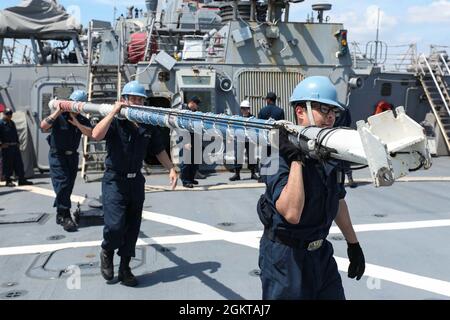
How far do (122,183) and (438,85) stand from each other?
10.5 m

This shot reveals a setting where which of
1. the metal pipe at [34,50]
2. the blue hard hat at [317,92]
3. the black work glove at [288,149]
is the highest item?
the metal pipe at [34,50]

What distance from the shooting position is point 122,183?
3.96 meters

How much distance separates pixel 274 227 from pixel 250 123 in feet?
1.86

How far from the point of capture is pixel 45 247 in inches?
195

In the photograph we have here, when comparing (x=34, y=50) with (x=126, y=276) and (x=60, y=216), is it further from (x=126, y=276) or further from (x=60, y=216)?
(x=126, y=276)

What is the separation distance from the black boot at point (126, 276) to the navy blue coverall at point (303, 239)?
171 cm

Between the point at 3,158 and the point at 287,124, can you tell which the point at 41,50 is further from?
the point at 287,124

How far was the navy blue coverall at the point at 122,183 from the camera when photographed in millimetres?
3938

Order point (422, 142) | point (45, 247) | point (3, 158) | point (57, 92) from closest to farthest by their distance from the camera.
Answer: point (422, 142) → point (45, 247) → point (3, 158) → point (57, 92)

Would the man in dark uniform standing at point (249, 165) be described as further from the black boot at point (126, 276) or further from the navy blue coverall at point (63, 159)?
the black boot at point (126, 276)

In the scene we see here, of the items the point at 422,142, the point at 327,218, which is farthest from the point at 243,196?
the point at 422,142

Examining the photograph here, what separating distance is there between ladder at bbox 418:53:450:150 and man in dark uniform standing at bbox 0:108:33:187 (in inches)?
363

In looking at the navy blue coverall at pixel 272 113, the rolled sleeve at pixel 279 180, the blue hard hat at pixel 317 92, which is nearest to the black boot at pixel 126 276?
the rolled sleeve at pixel 279 180

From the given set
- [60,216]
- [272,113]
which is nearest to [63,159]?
[60,216]
